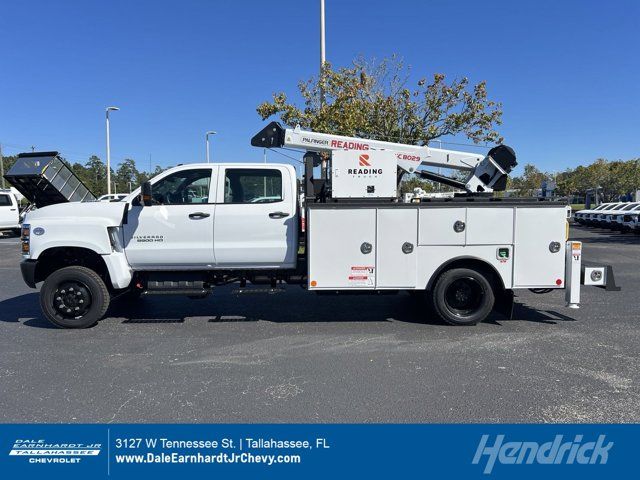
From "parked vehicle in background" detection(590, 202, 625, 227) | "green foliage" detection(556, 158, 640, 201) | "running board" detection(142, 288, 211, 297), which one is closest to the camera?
"running board" detection(142, 288, 211, 297)

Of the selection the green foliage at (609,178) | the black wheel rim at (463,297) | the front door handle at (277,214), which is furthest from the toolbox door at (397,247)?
the green foliage at (609,178)

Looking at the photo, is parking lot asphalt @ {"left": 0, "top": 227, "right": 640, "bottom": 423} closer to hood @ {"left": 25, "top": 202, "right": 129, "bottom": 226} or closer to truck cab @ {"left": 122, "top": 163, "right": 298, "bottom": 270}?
truck cab @ {"left": 122, "top": 163, "right": 298, "bottom": 270}

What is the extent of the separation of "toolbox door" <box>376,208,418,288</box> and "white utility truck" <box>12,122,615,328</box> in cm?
1

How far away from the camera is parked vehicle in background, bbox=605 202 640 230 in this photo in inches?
953

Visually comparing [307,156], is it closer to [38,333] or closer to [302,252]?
[302,252]

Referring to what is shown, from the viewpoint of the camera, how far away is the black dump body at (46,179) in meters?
7.71

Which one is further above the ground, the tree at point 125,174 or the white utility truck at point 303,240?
the tree at point 125,174

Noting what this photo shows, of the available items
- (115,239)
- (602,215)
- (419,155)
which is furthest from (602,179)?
(115,239)

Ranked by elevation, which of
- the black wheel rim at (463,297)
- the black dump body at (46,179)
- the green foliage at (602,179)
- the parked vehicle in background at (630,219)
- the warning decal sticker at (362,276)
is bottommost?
the black wheel rim at (463,297)

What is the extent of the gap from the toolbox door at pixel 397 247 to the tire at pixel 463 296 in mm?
433

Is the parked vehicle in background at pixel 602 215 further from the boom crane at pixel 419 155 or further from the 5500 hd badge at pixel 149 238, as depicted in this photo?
the 5500 hd badge at pixel 149 238

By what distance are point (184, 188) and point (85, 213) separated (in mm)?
1383

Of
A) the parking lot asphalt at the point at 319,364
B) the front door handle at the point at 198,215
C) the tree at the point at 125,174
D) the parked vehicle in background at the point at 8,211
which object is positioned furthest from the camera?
the tree at the point at 125,174

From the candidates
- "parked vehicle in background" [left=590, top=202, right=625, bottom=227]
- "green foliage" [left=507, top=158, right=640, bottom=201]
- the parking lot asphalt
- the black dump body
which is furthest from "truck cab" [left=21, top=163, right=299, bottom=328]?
"green foliage" [left=507, top=158, right=640, bottom=201]
